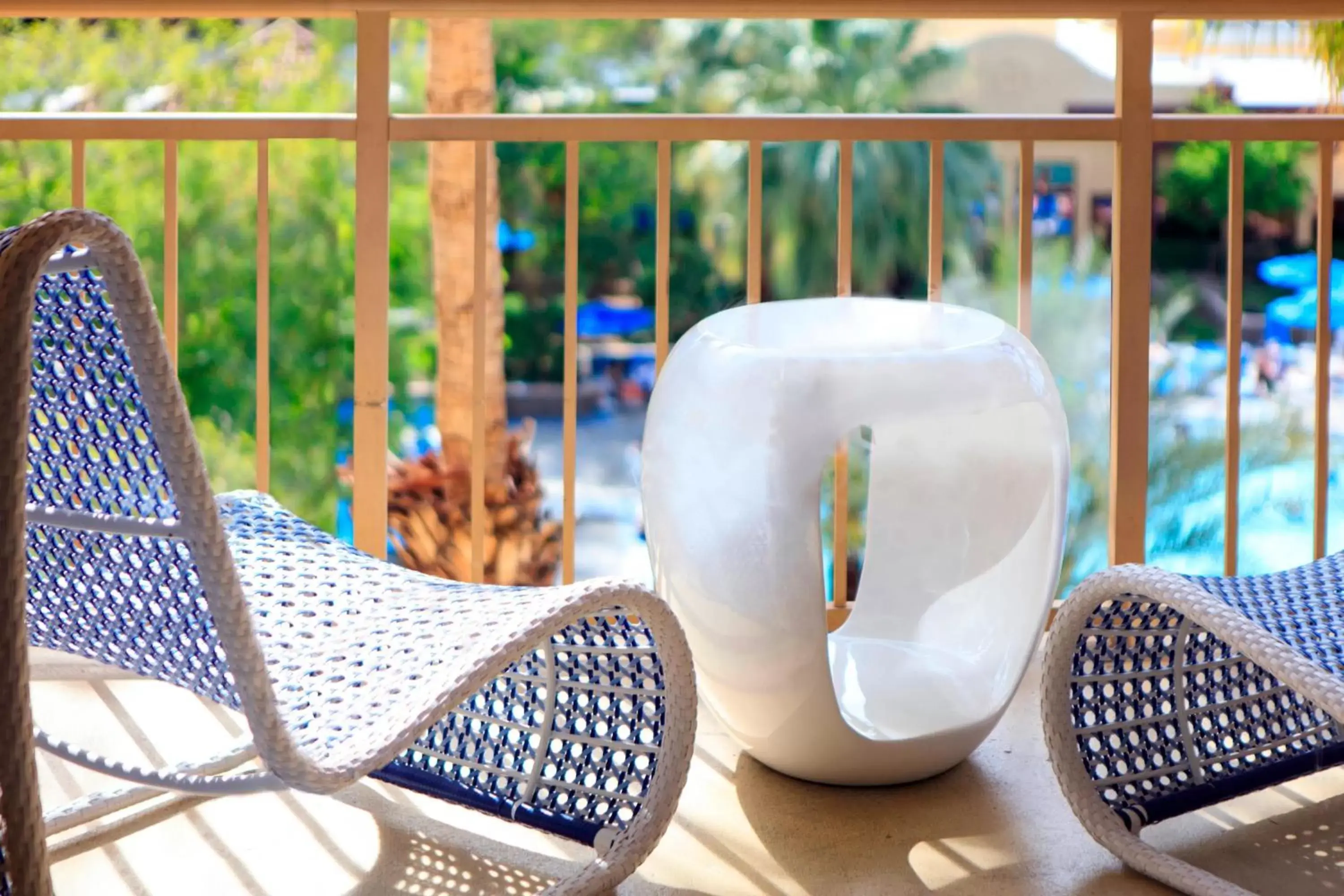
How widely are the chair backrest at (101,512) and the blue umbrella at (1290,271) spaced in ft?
53.3

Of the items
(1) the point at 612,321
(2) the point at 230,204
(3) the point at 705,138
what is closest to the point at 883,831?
(3) the point at 705,138

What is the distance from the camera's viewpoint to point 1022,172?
7.75 feet

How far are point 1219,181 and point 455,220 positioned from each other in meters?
14.5

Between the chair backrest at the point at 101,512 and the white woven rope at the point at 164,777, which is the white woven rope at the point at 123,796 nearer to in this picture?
the white woven rope at the point at 164,777

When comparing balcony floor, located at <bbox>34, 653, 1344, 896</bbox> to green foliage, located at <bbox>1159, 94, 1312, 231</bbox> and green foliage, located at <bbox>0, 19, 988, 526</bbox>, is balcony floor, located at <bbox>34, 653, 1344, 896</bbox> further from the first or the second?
green foliage, located at <bbox>1159, 94, 1312, 231</bbox>

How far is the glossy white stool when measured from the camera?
1735 millimetres

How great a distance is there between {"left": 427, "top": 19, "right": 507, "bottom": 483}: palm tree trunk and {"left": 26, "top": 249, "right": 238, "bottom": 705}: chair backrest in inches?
200

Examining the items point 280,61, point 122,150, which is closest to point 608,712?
point 122,150

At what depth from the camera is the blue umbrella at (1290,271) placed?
16562 mm

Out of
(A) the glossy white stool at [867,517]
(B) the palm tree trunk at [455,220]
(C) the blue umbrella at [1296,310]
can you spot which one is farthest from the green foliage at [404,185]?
(A) the glossy white stool at [867,517]

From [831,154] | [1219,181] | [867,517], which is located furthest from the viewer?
[1219,181]

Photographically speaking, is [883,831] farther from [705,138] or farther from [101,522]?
[705,138]

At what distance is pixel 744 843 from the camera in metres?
1.80

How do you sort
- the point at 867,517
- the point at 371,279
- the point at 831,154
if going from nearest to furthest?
the point at 867,517, the point at 371,279, the point at 831,154
